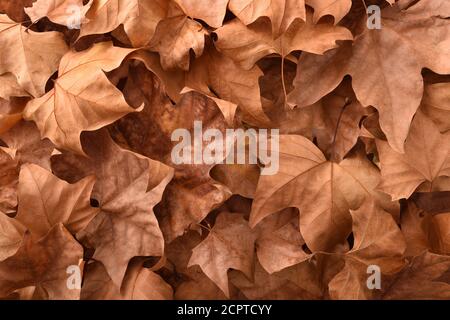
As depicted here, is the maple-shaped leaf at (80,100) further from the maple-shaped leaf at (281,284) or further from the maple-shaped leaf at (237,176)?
the maple-shaped leaf at (281,284)

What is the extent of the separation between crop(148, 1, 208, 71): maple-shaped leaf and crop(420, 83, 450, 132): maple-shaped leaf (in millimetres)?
271

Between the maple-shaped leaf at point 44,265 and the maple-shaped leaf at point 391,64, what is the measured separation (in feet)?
1.05

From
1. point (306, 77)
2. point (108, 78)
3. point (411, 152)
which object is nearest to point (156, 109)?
point (108, 78)

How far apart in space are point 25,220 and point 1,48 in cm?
21

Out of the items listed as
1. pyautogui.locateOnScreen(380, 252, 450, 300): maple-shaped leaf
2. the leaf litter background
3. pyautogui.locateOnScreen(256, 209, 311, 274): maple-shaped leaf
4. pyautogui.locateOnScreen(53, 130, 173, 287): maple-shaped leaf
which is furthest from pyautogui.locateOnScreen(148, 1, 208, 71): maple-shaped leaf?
pyautogui.locateOnScreen(380, 252, 450, 300): maple-shaped leaf

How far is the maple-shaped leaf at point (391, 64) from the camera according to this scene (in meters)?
0.68

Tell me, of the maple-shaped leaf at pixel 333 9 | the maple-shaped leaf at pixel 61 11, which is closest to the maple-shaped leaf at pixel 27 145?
the maple-shaped leaf at pixel 61 11

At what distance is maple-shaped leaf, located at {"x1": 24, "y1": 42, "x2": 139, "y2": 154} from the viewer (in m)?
0.69

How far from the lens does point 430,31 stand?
2.26 feet

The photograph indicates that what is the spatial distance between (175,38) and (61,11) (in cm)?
15

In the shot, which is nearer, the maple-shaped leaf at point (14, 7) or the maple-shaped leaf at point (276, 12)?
the maple-shaped leaf at point (276, 12)

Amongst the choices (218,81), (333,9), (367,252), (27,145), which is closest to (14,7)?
(27,145)

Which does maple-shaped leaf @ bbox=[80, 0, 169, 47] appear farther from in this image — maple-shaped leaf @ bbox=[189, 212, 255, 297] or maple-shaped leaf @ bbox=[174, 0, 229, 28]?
maple-shaped leaf @ bbox=[189, 212, 255, 297]

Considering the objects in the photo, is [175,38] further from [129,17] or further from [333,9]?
[333,9]
